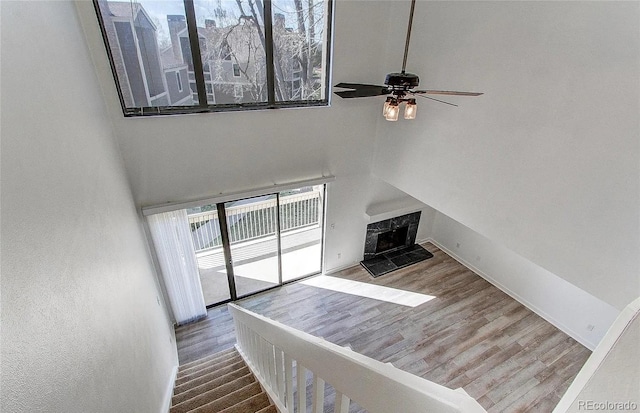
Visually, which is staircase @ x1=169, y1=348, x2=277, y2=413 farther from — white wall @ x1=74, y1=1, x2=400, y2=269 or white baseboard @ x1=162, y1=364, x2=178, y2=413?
white wall @ x1=74, y1=1, x2=400, y2=269

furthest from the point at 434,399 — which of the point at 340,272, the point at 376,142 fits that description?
the point at 340,272

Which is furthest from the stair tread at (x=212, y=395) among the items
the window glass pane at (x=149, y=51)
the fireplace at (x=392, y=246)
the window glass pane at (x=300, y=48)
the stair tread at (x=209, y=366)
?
the fireplace at (x=392, y=246)

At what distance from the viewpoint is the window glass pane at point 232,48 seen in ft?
12.1

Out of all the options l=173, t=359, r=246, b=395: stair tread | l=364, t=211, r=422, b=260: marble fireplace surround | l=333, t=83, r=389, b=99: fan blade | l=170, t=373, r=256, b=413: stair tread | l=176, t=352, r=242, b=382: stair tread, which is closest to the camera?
l=333, t=83, r=389, b=99: fan blade

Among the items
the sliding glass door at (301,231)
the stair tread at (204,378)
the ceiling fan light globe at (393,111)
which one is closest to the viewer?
the ceiling fan light globe at (393,111)

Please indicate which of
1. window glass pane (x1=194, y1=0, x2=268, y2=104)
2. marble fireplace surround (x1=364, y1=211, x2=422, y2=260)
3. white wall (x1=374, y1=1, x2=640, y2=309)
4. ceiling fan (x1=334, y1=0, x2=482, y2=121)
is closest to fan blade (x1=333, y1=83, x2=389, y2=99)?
ceiling fan (x1=334, y1=0, x2=482, y2=121)

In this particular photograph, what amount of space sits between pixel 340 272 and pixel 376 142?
2919 mm

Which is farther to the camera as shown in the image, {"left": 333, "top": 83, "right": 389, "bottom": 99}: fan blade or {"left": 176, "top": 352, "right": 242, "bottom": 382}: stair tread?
{"left": 176, "top": 352, "right": 242, "bottom": 382}: stair tread

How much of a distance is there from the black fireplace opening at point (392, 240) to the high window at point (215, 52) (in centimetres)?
369

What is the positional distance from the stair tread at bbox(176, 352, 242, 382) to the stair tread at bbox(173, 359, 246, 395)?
203 millimetres

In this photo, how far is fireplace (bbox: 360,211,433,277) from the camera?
6.68 metres

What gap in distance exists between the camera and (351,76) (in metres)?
4.67

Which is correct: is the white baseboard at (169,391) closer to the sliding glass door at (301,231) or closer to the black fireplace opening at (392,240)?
the sliding glass door at (301,231)

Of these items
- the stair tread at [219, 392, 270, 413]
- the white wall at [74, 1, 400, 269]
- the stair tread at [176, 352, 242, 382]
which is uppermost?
the white wall at [74, 1, 400, 269]
